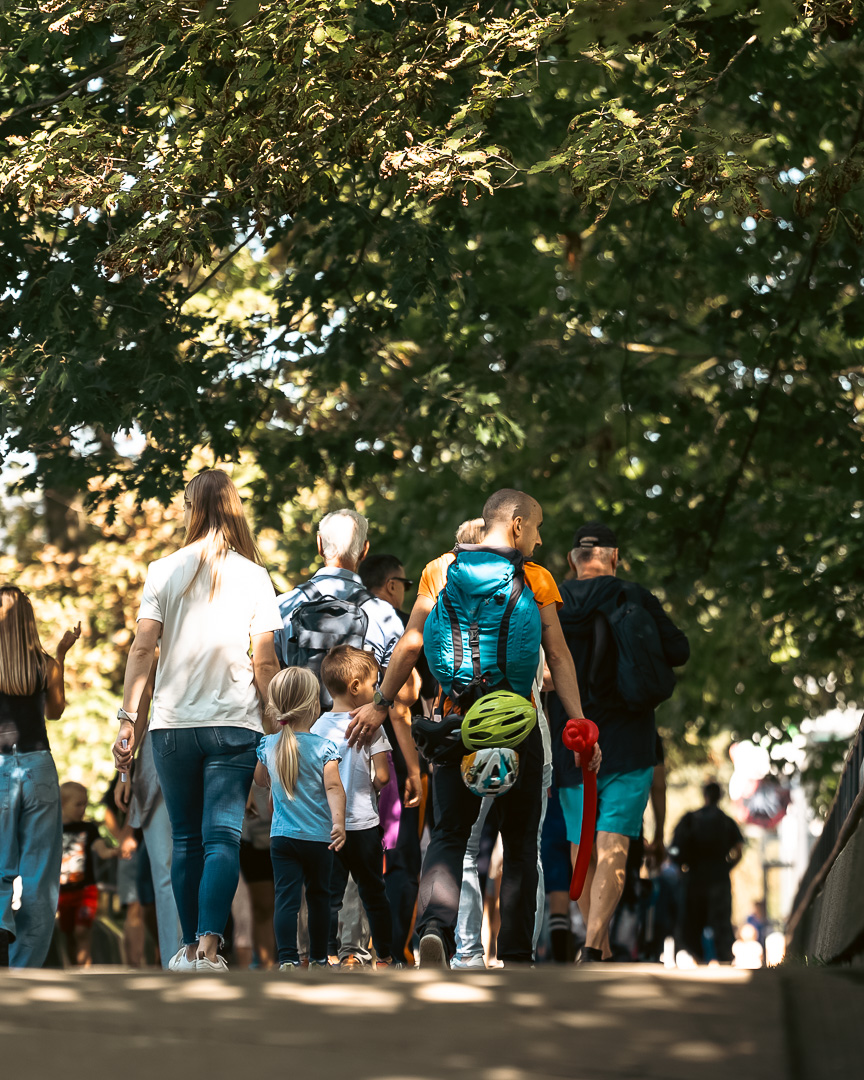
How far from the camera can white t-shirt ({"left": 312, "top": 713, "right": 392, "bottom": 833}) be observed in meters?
6.79

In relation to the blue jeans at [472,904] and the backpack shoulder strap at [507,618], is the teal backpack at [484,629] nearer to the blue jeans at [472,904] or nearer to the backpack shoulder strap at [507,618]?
the backpack shoulder strap at [507,618]

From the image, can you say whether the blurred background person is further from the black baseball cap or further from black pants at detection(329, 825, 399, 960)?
black pants at detection(329, 825, 399, 960)

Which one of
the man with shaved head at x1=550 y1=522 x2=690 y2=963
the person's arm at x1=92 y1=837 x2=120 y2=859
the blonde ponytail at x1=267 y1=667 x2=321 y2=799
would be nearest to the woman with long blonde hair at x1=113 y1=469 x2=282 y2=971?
the blonde ponytail at x1=267 y1=667 x2=321 y2=799

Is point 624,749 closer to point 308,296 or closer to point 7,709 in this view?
point 7,709

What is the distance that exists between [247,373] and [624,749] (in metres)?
4.86

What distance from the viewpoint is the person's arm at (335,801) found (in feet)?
21.4

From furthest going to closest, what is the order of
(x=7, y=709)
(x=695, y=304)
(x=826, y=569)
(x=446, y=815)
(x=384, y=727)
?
(x=695, y=304) → (x=826, y=569) → (x=384, y=727) → (x=7, y=709) → (x=446, y=815)

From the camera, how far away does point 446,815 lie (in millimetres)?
5930

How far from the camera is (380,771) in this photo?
679cm

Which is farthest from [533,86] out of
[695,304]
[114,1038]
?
[695,304]

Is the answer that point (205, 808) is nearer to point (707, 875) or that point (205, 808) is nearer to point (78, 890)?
point (78, 890)

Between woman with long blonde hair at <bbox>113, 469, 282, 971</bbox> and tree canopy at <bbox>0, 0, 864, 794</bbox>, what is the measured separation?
209cm

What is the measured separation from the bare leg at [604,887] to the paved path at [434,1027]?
3255 millimetres

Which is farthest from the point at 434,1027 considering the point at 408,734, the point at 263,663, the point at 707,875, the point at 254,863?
the point at 707,875
